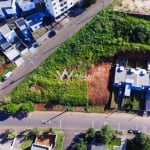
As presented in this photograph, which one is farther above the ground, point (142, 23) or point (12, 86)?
point (142, 23)

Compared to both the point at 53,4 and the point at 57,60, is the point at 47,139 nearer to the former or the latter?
the point at 57,60

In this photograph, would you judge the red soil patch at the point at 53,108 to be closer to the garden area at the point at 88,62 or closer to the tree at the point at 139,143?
the garden area at the point at 88,62

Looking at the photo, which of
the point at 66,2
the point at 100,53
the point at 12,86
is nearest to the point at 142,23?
the point at 100,53

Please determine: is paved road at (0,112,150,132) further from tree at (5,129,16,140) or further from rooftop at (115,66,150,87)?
rooftop at (115,66,150,87)

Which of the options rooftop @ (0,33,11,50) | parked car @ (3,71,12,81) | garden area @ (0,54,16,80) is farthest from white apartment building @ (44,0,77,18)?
parked car @ (3,71,12,81)

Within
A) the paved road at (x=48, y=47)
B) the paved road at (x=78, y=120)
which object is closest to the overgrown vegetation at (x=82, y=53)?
the paved road at (x=48, y=47)

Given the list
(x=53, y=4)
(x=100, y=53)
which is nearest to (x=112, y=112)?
(x=100, y=53)

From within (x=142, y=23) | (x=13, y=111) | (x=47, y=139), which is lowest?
(x=47, y=139)
